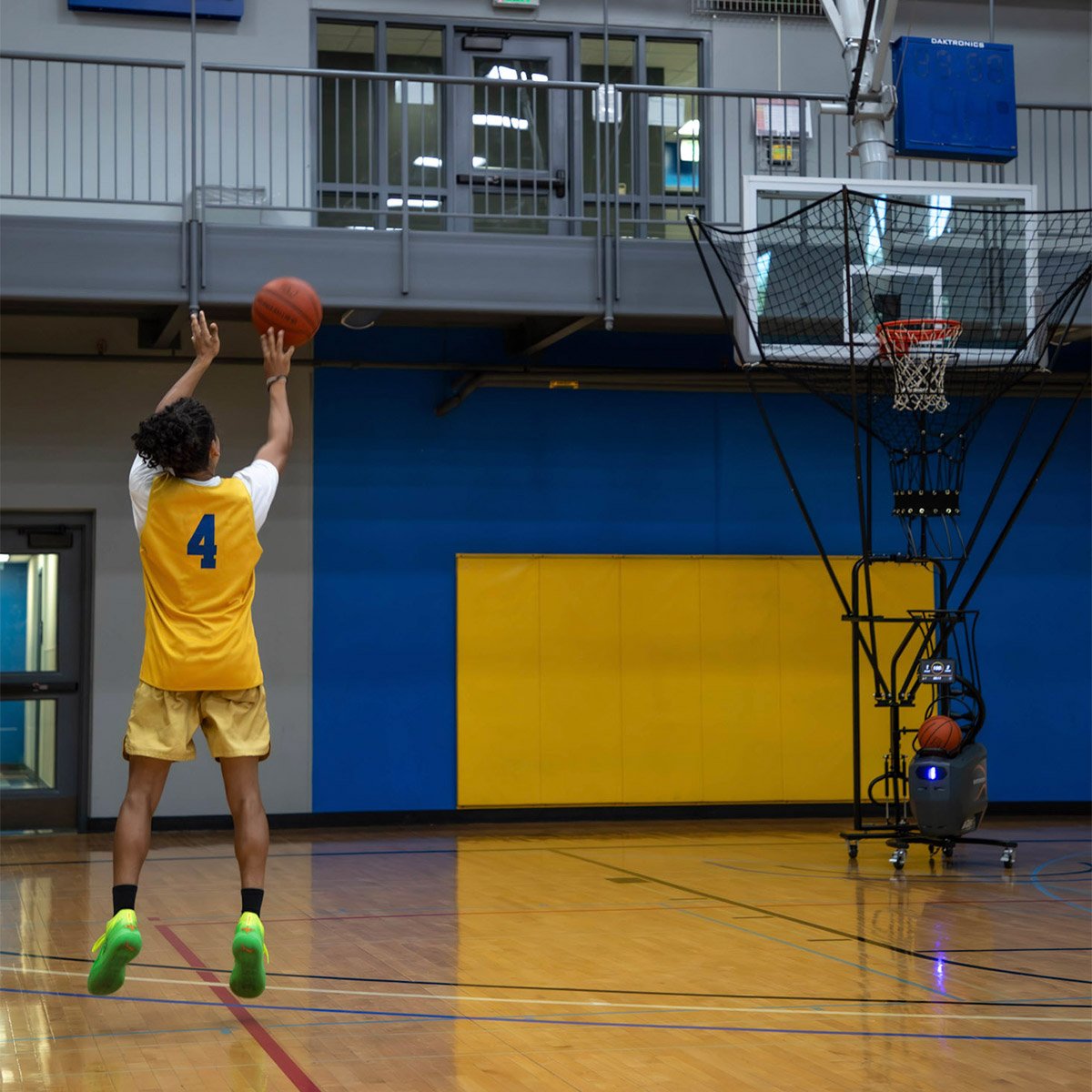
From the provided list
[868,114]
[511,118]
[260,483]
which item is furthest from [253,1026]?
[511,118]

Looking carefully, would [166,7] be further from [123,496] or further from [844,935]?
[844,935]

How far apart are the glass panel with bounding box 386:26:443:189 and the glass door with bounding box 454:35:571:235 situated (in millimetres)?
178

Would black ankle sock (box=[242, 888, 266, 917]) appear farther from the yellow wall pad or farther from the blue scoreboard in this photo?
the blue scoreboard

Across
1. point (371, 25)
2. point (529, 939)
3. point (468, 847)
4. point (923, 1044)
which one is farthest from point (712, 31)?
point (923, 1044)

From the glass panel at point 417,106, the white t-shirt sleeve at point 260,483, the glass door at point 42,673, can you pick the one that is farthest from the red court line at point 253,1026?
the glass panel at point 417,106

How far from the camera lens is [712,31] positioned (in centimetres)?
1248

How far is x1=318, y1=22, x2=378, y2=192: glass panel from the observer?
1170cm

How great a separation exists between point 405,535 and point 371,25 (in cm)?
404

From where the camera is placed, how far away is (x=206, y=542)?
4.66 metres

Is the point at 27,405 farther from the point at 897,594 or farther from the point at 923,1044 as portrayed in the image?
the point at 923,1044

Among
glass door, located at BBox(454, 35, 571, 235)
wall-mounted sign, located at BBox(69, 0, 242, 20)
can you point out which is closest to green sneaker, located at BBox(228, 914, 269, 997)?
glass door, located at BBox(454, 35, 571, 235)

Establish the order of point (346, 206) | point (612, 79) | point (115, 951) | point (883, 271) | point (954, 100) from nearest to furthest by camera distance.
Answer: point (115, 951), point (883, 271), point (954, 100), point (346, 206), point (612, 79)

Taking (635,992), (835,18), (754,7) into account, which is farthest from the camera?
(754,7)

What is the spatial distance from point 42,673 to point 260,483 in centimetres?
723
